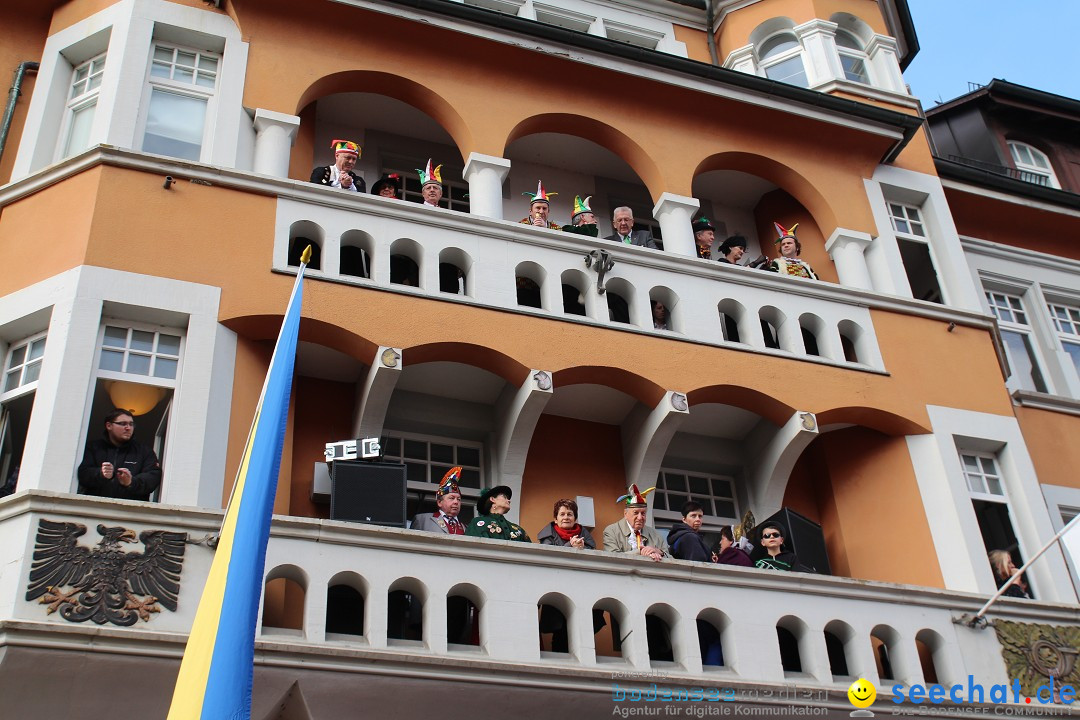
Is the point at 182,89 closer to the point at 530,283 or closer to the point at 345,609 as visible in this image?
the point at 530,283

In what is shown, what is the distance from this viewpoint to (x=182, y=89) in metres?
14.8

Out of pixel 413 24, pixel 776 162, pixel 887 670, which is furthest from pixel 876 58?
pixel 887 670

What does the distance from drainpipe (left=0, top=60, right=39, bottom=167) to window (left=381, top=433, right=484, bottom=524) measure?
18.0 feet

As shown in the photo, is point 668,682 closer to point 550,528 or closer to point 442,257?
point 550,528

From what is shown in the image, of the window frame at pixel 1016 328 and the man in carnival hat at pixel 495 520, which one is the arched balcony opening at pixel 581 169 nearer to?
the man in carnival hat at pixel 495 520

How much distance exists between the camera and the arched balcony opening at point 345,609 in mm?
11461

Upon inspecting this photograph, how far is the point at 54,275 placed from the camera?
1256cm

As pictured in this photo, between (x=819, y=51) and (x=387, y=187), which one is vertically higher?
(x=819, y=51)

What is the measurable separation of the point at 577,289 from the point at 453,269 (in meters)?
1.48

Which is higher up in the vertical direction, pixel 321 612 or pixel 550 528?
pixel 550 528

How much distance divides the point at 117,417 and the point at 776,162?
9.64 m

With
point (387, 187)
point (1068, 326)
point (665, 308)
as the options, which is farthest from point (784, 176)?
point (387, 187)

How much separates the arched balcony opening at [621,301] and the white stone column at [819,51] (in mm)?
5833

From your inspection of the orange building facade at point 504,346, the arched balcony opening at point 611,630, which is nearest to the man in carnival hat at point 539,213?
the orange building facade at point 504,346
